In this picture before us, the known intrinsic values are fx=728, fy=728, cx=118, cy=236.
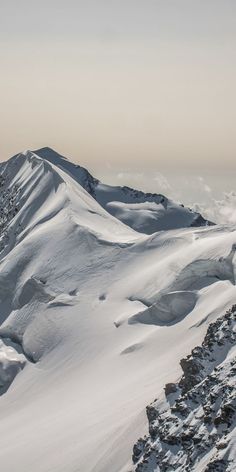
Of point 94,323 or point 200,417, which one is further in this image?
point 94,323

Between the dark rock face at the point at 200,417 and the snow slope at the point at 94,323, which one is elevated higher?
the dark rock face at the point at 200,417

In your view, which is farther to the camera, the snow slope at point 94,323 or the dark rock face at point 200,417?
the snow slope at point 94,323

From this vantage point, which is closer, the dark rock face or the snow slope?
the dark rock face

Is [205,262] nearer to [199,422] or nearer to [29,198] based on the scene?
[199,422]

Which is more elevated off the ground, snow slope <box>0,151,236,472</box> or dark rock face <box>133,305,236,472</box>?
dark rock face <box>133,305,236,472</box>

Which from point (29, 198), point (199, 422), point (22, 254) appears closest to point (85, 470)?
point (199, 422)
